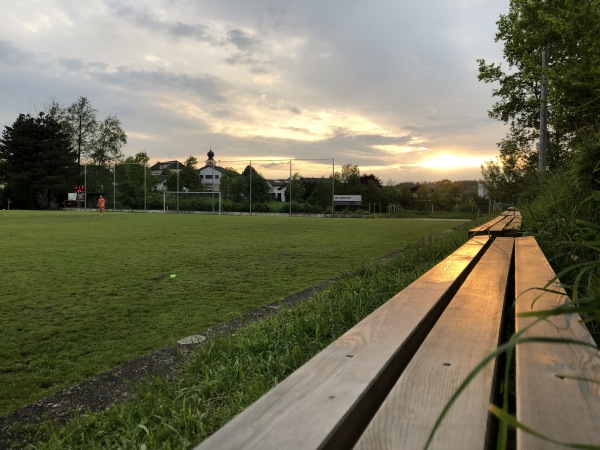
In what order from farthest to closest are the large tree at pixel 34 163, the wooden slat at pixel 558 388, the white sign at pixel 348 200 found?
1. the large tree at pixel 34 163
2. the white sign at pixel 348 200
3. the wooden slat at pixel 558 388

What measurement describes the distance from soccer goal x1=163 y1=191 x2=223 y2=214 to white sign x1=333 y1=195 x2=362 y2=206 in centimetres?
1115

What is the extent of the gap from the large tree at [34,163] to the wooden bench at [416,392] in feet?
188

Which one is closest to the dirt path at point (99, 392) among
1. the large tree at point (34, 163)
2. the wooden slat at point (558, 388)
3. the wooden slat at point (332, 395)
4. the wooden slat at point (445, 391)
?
the wooden slat at point (332, 395)

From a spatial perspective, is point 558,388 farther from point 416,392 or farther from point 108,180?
point 108,180

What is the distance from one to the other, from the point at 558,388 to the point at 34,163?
195 ft

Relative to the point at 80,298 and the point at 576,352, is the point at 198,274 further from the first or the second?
the point at 576,352

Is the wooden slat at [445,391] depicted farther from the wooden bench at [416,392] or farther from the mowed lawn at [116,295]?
the mowed lawn at [116,295]

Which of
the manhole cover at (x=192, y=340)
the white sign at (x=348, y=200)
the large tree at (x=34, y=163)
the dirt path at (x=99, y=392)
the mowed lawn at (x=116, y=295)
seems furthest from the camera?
the large tree at (x=34, y=163)

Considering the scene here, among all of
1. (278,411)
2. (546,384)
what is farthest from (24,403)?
(546,384)

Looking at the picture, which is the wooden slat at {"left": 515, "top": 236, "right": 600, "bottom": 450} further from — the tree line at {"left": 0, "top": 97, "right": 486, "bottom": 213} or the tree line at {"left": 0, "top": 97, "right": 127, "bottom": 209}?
the tree line at {"left": 0, "top": 97, "right": 127, "bottom": 209}

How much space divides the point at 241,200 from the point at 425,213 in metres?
18.3

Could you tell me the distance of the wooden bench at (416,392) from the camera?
→ 88 centimetres

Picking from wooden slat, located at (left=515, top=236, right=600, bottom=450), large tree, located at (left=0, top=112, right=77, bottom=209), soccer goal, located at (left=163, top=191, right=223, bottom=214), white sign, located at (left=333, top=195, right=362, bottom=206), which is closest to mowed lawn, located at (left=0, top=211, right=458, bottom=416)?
wooden slat, located at (left=515, top=236, right=600, bottom=450)

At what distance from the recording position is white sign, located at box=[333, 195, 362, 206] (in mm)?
43531
